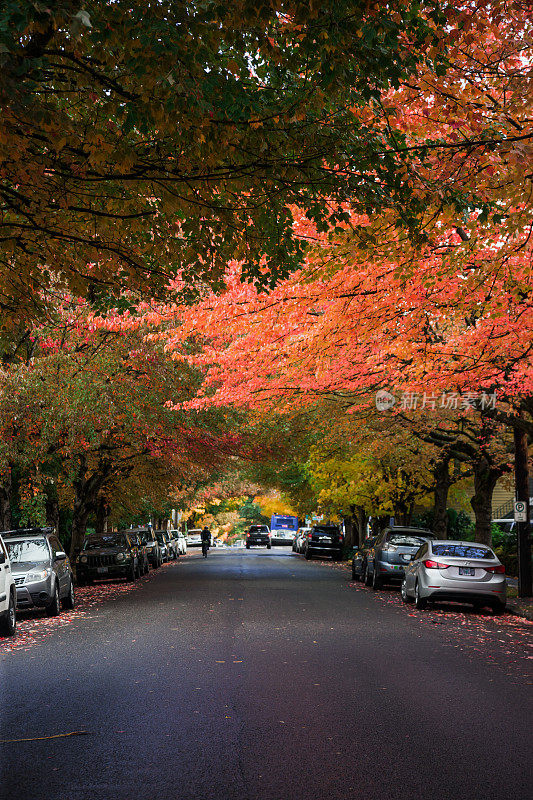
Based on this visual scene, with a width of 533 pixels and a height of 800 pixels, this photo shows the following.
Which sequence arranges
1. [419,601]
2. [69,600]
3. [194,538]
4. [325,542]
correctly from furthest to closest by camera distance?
1. [194,538]
2. [325,542]
3. [69,600]
4. [419,601]

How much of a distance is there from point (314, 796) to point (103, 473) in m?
28.4

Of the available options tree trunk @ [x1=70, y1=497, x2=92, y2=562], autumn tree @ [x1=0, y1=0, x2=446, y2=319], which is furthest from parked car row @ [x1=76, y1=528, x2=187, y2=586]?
autumn tree @ [x1=0, y1=0, x2=446, y2=319]

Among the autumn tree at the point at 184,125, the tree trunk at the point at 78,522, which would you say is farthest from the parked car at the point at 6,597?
the tree trunk at the point at 78,522

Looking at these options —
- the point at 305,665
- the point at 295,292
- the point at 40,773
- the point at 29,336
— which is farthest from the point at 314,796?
the point at 29,336

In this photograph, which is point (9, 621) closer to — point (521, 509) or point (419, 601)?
point (419, 601)

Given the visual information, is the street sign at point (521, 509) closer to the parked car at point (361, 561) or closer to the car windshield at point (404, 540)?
the car windshield at point (404, 540)

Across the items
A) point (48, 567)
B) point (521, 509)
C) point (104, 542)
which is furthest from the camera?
point (104, 542)

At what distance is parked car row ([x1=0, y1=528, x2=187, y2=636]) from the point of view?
14117 mm

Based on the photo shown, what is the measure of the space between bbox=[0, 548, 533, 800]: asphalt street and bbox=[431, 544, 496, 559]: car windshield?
232 cm

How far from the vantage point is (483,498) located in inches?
1024

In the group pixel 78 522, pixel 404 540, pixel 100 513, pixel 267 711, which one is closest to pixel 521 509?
pixel 404 540

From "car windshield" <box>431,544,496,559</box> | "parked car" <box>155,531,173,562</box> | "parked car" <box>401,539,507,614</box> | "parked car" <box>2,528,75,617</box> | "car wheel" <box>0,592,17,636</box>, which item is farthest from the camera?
"parked car" <box>155,531,173,562</box>

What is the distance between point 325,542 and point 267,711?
39.2m

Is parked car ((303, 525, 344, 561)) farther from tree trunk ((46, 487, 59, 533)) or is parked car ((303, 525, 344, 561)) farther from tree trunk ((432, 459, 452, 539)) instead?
tree trunk ((46, 487, 59, 533))
